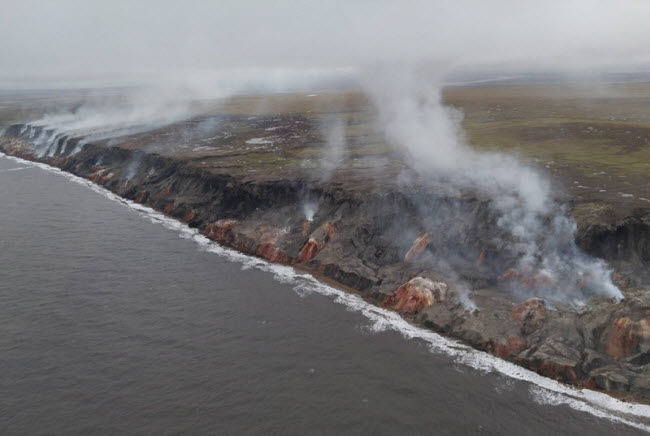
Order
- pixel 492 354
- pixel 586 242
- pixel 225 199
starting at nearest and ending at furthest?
pixel 492 354, pixel 586 242, pixel 225 199

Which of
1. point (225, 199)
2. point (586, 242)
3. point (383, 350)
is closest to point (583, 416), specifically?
point (383, 350)

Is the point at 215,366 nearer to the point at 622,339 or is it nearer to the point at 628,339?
the point at 622,339

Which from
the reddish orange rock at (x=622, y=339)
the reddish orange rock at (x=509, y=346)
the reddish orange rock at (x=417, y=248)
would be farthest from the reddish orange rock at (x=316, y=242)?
the reddish orange rock at (x=622, y=339)

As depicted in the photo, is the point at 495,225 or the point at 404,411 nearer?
the point at 404,411

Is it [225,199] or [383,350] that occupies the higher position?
[225,199]

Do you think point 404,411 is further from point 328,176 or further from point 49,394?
point 328,176

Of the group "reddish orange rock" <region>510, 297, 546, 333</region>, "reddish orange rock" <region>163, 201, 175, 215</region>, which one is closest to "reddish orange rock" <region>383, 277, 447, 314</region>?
"reddish orange rock" <region>510, 297, 546, 333</region>
